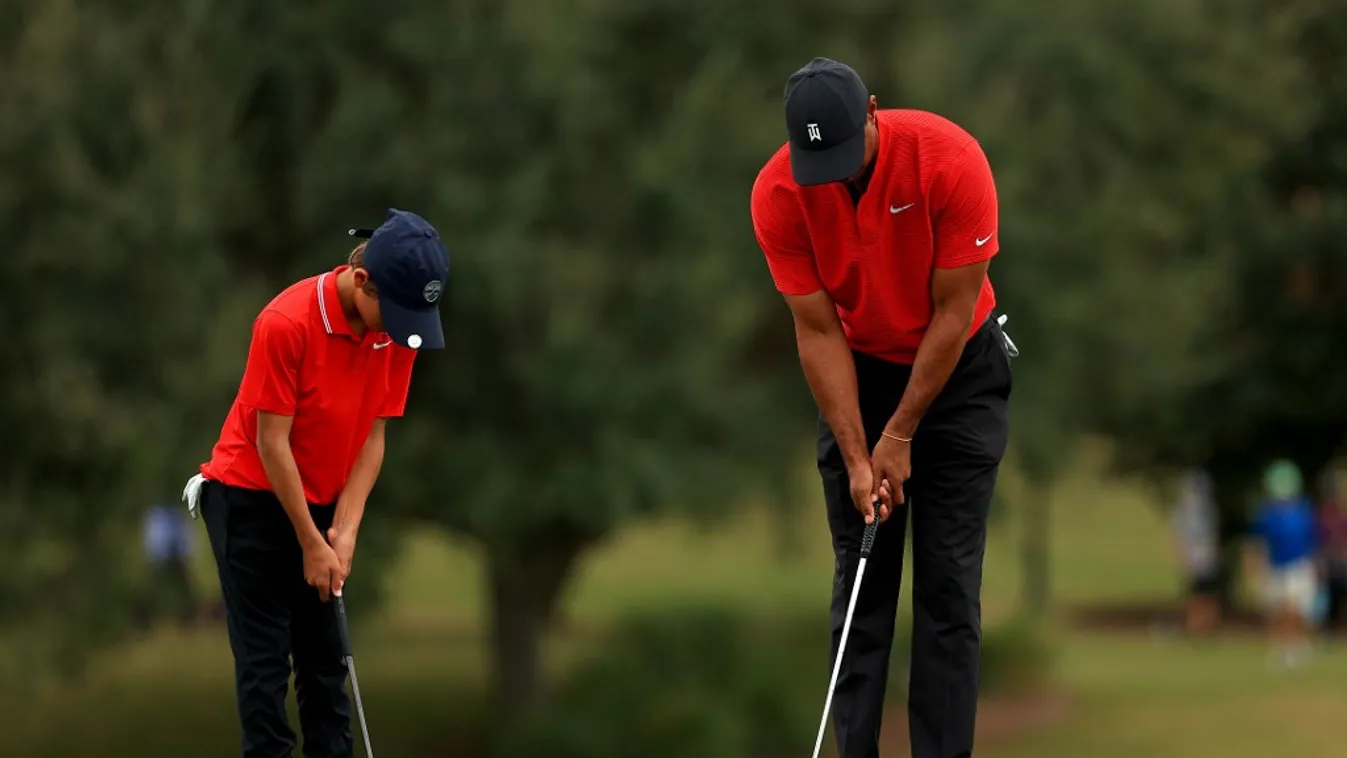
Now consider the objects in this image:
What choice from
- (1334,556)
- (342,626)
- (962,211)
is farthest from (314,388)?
(1334,556)

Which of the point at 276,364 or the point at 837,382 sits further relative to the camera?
the point at 276,364

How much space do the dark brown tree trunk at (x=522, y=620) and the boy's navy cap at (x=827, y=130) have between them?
14.6 meters

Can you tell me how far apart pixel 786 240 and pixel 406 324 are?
109cm

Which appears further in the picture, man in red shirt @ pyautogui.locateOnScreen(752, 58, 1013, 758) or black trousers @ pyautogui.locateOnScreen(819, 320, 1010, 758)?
black trousers @ pyautogui.locateOnScreen(819, 320, 1010, 758)

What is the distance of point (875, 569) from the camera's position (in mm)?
5590

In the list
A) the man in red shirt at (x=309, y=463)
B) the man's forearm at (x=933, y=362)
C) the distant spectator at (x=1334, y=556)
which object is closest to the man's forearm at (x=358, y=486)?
the man in red shirt at (x=309, y=463)

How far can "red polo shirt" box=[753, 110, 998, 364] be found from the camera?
522 cm

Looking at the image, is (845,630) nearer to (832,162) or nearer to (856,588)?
(856,588)

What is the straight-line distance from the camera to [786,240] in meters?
5.39

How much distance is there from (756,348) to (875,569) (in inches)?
586

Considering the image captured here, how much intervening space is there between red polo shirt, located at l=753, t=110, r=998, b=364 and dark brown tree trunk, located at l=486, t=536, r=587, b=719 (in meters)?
14.2

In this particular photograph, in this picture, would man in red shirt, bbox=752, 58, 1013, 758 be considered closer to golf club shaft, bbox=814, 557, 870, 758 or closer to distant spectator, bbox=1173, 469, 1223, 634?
golf club shaft, bbox=814, 557, 870, 758

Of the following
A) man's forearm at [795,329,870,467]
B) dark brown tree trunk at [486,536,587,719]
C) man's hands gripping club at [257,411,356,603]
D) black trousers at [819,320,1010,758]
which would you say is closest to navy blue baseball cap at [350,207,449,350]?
man's hands gripping club at [257,411,356,603]

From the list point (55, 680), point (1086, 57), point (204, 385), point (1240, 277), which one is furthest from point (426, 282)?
point (1240, 277)
